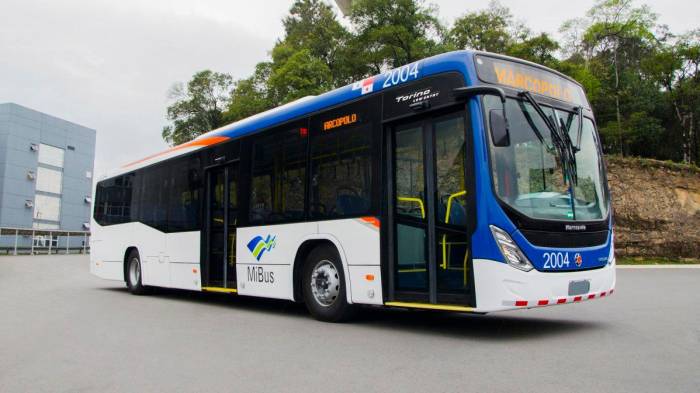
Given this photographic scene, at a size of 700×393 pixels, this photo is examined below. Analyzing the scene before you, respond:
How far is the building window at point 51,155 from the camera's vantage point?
208 feet

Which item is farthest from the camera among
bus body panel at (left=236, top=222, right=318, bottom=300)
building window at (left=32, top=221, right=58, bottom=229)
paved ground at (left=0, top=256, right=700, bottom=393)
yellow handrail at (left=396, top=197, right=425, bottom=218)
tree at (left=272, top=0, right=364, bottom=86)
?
building window at (left=32, top=221, right=58, bottom=229)

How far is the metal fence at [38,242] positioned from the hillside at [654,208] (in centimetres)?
4367

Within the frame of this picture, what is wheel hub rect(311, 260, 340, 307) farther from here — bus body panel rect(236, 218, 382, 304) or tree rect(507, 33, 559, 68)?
tree rect(507, 33, 559, 68)

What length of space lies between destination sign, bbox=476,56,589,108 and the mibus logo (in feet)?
13.9

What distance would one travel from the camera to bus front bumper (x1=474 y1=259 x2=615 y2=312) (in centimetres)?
603

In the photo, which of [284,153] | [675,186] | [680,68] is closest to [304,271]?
[284,153]

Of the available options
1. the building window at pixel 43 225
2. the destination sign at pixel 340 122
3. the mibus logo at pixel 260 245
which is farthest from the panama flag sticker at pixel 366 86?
the building window at pixel 43 225

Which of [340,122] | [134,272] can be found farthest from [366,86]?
[134,272]

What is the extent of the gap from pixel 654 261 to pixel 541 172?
2220 centimetres

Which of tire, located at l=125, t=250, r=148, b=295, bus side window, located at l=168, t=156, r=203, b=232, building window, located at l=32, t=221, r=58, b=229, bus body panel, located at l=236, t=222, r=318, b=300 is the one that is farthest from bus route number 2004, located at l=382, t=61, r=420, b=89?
building window, located at l=32, t=221, r=58, b=229

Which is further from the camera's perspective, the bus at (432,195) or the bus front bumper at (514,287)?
the bus at (432,195)

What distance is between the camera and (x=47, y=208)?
64.3m

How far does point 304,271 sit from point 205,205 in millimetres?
3517

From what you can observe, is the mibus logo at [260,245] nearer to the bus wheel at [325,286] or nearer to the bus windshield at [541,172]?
the bus wheel at [325,286]
